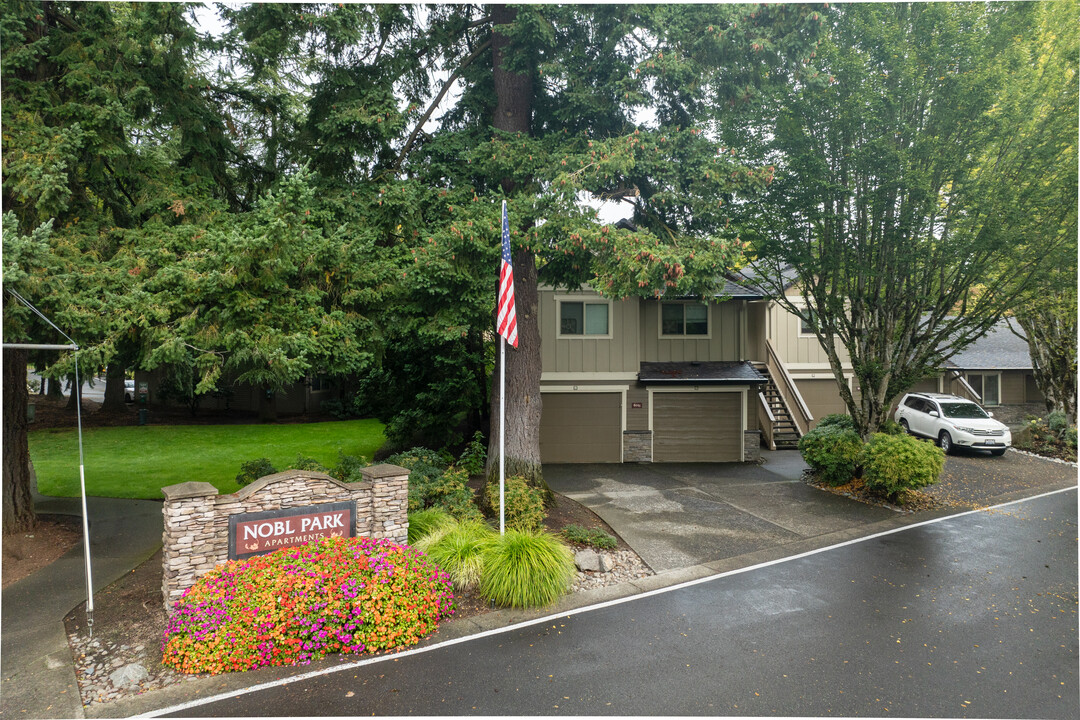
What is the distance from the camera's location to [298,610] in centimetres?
576

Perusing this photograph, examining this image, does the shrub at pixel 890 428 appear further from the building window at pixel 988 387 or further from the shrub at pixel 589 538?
the building window at pixel 988 387

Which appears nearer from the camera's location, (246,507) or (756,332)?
(246,507)

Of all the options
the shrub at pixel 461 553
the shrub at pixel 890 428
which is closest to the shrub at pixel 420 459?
the shrub at pixel 461 553

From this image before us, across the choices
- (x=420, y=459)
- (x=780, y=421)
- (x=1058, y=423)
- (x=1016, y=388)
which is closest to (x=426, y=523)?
(x=420, y=459)

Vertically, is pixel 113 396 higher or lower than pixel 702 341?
lower

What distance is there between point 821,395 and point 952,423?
151 inches

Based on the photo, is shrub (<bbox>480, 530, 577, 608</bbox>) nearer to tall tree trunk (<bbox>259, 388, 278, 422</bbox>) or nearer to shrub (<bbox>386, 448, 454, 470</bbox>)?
shrub (<bbox>386, 448, 454, 470</bbox>)

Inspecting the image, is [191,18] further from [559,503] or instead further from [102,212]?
[559,503]

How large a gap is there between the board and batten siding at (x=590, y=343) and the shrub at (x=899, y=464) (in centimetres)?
642

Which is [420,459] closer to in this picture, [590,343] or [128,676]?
[128,676]

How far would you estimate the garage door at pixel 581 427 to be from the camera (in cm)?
1588

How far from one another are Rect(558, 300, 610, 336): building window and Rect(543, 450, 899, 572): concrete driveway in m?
3.78

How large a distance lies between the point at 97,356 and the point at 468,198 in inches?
222

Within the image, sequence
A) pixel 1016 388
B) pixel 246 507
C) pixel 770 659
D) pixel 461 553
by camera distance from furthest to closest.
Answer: pixel 1016 388 → pixel 461 553 → pixel 246 507 → pixel 770 659
